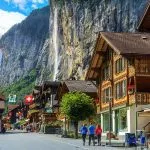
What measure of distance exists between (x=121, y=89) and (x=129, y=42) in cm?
479

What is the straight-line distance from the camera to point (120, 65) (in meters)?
50.5

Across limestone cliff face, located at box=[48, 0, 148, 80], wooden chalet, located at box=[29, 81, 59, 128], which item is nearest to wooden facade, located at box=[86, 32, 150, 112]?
wooden chalet, located at box=[29, 81, 59, 128]

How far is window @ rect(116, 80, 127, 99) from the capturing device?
158 ft

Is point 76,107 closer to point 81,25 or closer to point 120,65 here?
point 120,65

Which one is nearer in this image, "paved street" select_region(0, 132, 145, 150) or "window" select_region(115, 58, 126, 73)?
"paved street" select_region(0, 132, 145, 150)

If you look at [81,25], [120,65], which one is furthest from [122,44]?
[81,25]

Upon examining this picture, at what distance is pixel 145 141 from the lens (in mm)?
31062

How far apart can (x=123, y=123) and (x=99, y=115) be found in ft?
41.3

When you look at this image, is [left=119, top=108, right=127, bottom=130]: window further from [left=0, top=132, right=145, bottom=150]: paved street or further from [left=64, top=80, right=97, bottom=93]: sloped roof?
[left=64, top=80, right=97, bottom=93]: sloped roof

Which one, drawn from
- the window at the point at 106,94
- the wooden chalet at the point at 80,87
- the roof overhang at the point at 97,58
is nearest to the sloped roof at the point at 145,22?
the roof overhang at the point at 97,58

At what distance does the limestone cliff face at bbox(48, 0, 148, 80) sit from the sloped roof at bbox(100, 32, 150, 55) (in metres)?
55.2

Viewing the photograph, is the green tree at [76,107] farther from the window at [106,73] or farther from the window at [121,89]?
the window at [121,89]

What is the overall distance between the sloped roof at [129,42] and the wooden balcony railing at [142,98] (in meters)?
3.53

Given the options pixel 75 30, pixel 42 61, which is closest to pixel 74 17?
pixel 75 30
